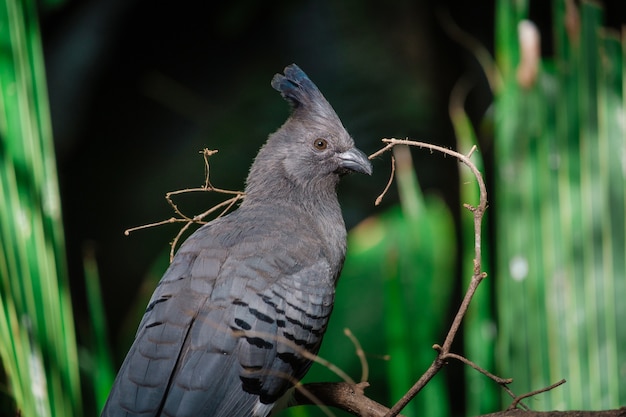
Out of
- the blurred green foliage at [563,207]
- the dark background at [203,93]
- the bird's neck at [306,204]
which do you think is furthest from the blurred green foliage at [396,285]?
the bird's neck at [306,204]

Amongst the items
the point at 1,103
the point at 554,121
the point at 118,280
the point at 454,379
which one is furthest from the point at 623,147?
the point at 1,103

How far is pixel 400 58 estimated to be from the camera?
126 inches

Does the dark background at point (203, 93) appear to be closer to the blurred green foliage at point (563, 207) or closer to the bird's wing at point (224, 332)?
the blurred green foliage at point (563, 207)

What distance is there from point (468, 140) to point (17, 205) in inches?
69.0

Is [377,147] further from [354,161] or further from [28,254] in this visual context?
[28,254]

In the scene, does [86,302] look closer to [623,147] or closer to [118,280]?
[118,280]

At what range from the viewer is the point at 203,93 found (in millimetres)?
3086

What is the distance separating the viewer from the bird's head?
2.08 meters

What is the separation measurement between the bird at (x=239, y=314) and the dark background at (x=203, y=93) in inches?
41.2

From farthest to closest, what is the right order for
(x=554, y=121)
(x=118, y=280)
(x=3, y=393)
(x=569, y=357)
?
(x=118, y=280)
(x=554, y=121)
(x=569, y=357)
(x=3, y=393)

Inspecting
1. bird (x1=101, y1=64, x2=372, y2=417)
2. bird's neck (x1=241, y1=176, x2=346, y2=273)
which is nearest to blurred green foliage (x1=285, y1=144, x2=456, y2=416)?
bird's neck (x1=241, y1=176, x2=346, y2=273)

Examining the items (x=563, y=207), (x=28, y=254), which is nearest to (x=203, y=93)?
(x=28, y=254)

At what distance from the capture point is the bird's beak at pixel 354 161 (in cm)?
209

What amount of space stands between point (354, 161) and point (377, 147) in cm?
107
